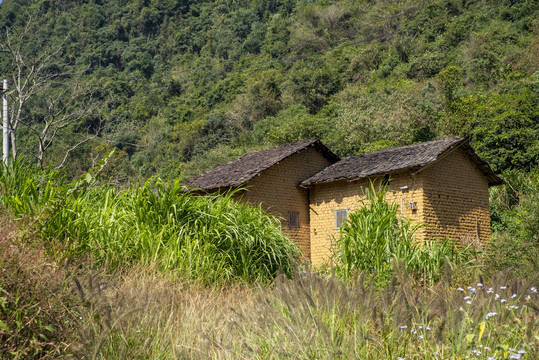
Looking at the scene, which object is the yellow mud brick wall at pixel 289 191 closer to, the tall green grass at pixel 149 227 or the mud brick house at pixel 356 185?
the mud brick house at pixel 356 185

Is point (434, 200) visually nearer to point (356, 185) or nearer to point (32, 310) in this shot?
point (356, 185)

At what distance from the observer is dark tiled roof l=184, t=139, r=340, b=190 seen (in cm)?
1950

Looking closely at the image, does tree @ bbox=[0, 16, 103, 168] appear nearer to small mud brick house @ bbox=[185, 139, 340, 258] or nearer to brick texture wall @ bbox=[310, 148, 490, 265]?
small mud brick house @ bbox=[185, 139, 340, 258]

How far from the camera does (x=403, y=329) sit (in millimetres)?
4086

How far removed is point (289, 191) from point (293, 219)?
3.60 feet

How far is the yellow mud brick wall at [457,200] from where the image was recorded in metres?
17.5

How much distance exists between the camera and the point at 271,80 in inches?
2044

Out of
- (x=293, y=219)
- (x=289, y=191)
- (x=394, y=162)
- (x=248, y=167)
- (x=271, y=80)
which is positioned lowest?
(x=293, y=219)

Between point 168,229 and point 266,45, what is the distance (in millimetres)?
60486

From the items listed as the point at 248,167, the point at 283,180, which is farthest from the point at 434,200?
the point at 248,167

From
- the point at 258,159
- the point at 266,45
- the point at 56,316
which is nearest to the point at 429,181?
the point at 258,159

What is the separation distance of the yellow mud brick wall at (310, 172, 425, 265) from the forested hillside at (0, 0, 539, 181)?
24.5 feet

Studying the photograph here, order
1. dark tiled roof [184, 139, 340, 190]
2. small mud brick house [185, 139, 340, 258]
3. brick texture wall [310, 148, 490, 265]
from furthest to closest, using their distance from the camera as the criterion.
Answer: small mud brick house [185, 139, 340, 258] < dark tiled roof [184, 139, 340, 190] < brick texture wall [310, 148, 490, 265]

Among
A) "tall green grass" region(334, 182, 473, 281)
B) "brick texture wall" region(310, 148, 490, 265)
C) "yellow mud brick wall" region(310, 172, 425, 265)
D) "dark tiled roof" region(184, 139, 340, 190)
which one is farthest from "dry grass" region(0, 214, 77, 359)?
"dark tiled roof" region(184, 139, 340, 190)
